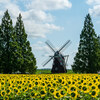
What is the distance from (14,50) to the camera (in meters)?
45.1

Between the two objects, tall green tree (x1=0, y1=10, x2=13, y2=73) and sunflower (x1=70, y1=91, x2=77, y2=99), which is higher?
tall green tree (x1=0, y1=10, x2=13, y2=73)

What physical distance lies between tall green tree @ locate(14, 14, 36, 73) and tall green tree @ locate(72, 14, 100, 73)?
8.32 m

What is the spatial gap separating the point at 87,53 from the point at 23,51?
1266 cm

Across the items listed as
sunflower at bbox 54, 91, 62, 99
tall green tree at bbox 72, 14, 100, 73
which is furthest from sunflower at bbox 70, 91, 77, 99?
tall green tree at bbox 72, 14, 100, 73

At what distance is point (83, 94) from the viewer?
8.12 metres

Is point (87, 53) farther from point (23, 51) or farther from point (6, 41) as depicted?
point (6, 41)

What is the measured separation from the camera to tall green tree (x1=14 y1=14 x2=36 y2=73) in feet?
147

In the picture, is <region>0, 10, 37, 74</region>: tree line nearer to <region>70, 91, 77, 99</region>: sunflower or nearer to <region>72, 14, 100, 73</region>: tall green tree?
<region>72, 14, 100, 73</region>: tall green tree

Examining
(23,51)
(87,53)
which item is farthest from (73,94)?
(23,51)

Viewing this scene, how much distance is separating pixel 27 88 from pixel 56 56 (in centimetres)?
3340

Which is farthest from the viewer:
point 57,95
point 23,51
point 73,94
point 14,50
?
point 23,51

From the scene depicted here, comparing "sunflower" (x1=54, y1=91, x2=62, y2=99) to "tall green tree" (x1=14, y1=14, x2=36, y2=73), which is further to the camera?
"tall green tree" (x1=14, y1=14, x2=36, y2=73)

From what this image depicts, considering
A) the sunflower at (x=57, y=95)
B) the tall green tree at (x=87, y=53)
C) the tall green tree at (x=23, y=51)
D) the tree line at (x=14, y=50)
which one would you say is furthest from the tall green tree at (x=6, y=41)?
the sunflower at (x=57, y=95)

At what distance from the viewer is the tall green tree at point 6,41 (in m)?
43.4
